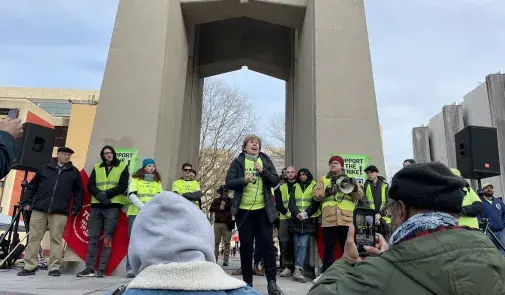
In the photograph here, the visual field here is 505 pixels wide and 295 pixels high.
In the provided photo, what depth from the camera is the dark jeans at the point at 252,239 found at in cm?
468

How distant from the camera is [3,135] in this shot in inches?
79.7

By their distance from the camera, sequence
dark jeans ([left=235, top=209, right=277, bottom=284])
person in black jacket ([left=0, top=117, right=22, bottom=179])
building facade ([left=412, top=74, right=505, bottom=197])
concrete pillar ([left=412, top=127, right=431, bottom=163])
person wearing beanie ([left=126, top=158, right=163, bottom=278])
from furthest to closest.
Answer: concrete pillar ([left=412, top=127, right=431, bottom=163]), building facade ([left=412, top=74, right=505, bottom=197]), person wearing beanie ([left=126, top=158, right=163, bottom=278]), dark jeans ([left=235, top=209, right=277, bottom=284]), person in black jacket ([left=0, top=117, right=22, bottom=179])

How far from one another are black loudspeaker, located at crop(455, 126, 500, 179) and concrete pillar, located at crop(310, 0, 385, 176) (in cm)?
203

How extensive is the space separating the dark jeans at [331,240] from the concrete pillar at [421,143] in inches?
1131

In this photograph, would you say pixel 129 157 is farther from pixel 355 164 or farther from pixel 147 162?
pixel 355 164

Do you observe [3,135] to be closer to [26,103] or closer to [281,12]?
[281,12]

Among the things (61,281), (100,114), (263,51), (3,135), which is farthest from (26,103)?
(3,135)

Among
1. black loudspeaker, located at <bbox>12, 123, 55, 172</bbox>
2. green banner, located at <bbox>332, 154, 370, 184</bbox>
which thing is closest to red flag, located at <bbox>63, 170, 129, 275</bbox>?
black loudspeaker, located at <bbox>12, 123, 55, 172</bbox>

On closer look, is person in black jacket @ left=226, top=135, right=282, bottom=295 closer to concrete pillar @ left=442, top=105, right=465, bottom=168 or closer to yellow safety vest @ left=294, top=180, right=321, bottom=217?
yellow safety vest @ left=294, top=180, right=321, bottom=217

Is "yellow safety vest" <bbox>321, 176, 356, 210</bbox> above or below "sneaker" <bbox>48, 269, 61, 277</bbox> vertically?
above

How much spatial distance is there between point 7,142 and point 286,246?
593 centimetres

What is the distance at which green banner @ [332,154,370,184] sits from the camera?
278 inches

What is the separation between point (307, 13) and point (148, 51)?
3369 mm

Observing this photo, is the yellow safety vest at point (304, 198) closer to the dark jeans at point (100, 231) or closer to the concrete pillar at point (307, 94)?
the concrete pillar at point (307, 94)
